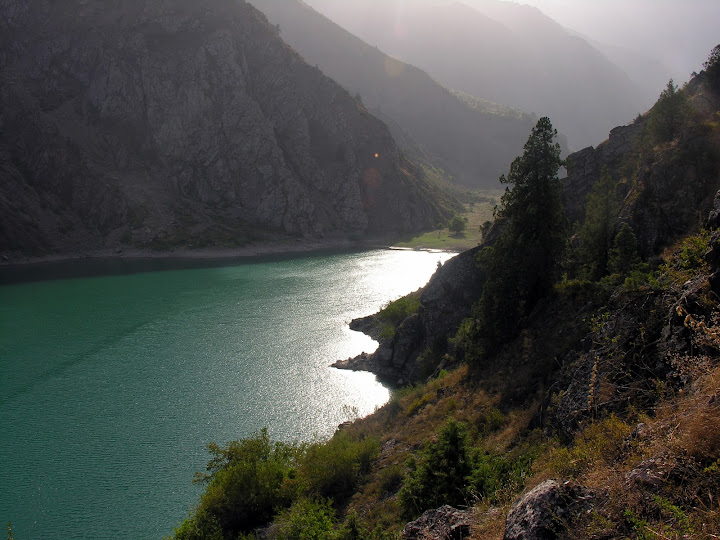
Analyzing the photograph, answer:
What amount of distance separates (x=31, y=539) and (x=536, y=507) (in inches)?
1053

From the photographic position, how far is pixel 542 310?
79.0ft

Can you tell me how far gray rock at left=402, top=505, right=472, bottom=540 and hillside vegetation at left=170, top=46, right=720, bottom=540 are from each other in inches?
1.9

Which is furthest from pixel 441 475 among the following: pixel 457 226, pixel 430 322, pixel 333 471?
pixel 457 226

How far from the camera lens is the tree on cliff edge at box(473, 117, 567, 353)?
24.9m

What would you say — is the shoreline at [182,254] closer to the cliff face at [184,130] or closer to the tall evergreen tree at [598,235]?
the cliff face at [184,130]

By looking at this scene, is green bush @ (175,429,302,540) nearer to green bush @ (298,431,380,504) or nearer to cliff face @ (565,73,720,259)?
green bush @ (298,431,380,504)

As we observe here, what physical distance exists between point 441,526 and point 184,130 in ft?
513

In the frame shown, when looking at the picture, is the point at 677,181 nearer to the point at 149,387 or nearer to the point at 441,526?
the point at 441,526

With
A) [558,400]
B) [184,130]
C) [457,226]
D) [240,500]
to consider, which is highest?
[184,130]

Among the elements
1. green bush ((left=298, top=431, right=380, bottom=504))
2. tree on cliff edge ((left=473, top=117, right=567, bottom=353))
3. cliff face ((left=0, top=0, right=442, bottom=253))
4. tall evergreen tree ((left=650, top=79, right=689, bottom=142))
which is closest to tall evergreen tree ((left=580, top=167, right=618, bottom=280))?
tree on cliff edge ((left=473, top=117, right=567, bottom=353))

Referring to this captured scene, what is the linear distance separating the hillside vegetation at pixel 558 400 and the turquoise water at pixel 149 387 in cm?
670

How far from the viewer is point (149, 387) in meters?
41.0

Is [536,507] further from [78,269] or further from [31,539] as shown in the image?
[78,269]

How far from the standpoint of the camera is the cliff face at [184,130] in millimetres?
131125
